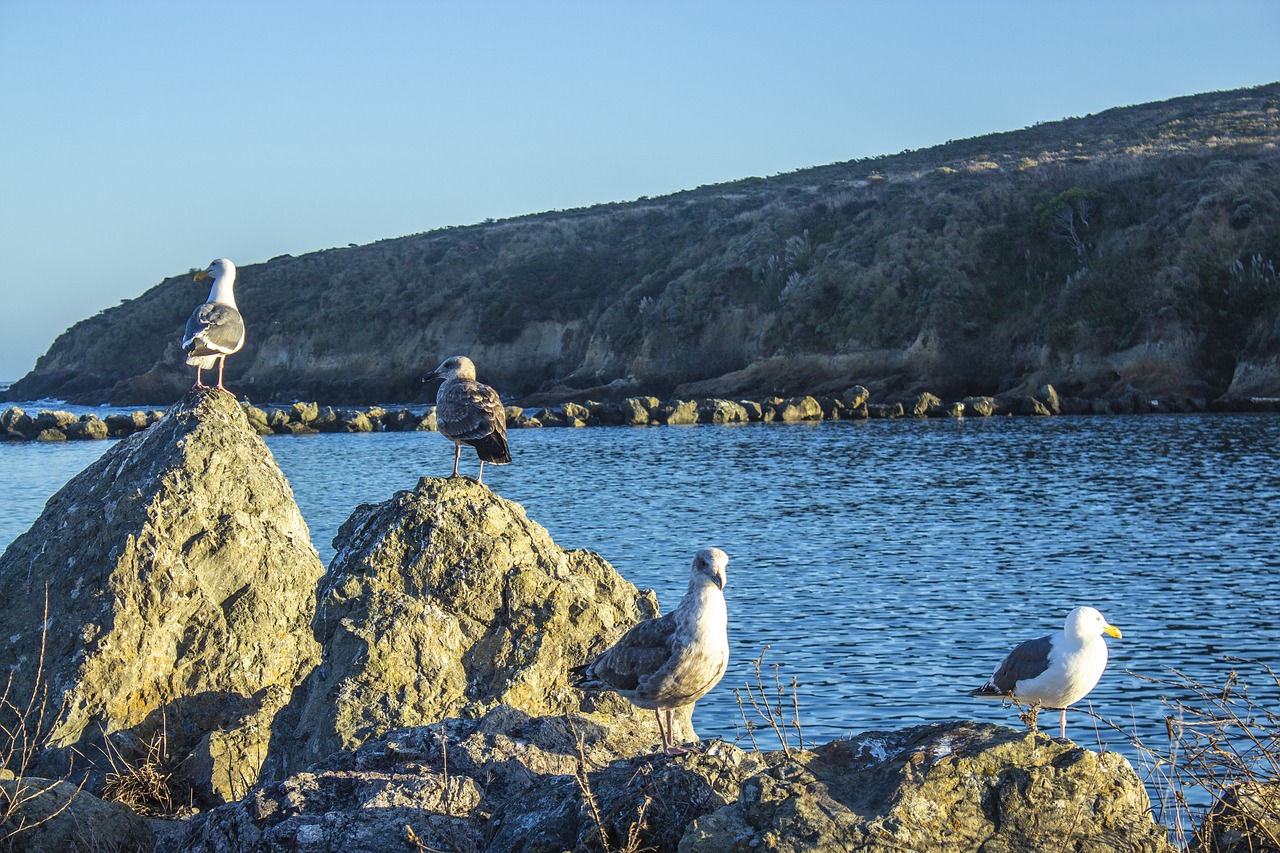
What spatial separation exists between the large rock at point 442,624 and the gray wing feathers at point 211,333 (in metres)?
4.02

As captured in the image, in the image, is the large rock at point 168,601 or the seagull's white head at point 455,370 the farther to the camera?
the seagull's white head at point 455,370

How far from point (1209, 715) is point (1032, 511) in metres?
27.0

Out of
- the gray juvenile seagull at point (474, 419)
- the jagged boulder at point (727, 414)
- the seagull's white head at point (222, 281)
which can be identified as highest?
the seagull's white head at point (222, 281)

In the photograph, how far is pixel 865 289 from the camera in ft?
252

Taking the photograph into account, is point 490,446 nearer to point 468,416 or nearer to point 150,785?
point 468,416

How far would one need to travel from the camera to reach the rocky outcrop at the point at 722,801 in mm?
4922

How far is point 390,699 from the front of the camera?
8195 mm

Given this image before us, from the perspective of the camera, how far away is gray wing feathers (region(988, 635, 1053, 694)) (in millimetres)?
8680

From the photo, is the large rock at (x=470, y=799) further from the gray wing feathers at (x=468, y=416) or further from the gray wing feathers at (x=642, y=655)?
the gray wing feathers at (x=468, y=416)

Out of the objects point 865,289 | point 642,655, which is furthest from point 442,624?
point 865,289

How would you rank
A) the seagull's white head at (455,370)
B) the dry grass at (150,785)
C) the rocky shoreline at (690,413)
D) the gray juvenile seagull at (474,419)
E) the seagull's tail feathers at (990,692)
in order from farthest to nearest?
the rocky shoreline at (690,413)
the seagull's white head at (455,370)
the gray juvenile seagull at (474,419)
the seagull's tail feathers at (990,692)
the dry grass at (150,785)

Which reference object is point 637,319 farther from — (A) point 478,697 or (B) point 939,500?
(A) point 478,697

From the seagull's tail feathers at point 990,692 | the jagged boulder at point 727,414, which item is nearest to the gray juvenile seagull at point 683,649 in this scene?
the seagull's tail feathers at point 990,692

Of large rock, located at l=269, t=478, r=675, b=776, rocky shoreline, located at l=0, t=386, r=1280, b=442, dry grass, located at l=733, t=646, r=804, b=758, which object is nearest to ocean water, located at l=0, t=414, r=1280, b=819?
dry grass, located at l=733, t=646, r=804, b=758
